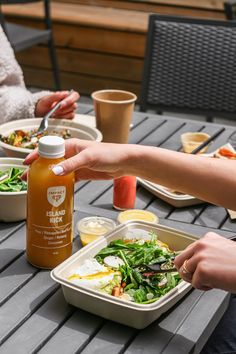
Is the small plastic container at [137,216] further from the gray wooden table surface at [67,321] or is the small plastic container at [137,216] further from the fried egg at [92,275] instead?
the fried egg at [92,275]

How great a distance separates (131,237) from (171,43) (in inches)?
56.3

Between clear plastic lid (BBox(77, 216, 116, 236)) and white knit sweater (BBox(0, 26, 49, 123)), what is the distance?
64 centimetres

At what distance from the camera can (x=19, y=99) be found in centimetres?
204

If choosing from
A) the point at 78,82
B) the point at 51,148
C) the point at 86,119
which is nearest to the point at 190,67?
the point at 86,119

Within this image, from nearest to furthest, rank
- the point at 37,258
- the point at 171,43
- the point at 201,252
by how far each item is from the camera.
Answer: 1. the point at 201,252
2. the point at 37,258
3. the point at 171,43

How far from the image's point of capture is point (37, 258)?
4.38ft

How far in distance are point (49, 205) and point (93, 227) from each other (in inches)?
8.8

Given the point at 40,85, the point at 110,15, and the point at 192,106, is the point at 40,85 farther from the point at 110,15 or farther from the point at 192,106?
the point at 192,106

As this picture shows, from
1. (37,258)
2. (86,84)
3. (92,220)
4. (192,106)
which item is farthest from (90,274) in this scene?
(86,84)

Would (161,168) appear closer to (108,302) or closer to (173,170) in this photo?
(173,170)

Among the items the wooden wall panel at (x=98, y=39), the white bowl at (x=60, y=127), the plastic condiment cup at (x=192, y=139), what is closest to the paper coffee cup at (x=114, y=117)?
the white bowl at (x=60, y=127)

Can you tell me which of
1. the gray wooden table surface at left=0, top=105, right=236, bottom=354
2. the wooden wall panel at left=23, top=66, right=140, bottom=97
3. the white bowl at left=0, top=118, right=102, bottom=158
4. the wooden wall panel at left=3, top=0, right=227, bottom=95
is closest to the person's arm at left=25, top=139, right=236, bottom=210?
the gray wooden table surface at left=0, top=105, right=236, bottom=354

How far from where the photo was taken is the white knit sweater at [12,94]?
2.02 metres

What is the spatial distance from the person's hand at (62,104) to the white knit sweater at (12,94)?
23 mm
